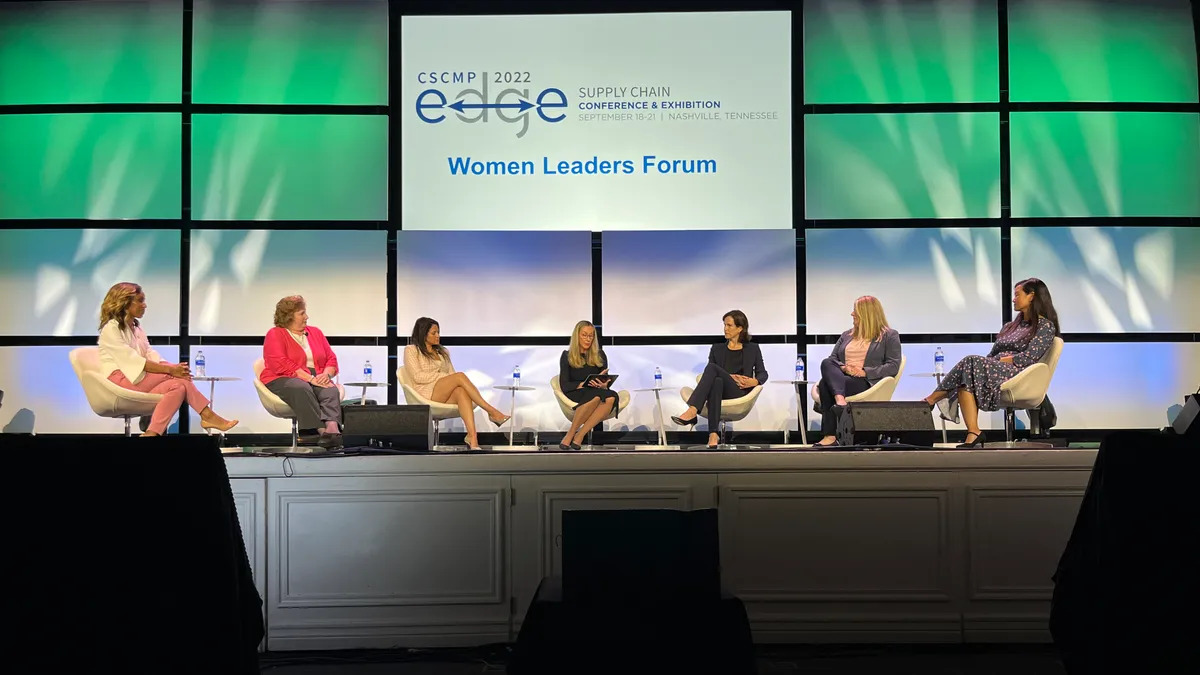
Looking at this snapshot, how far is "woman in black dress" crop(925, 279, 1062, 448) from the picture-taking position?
213 inches

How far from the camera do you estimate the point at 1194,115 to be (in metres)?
7.48

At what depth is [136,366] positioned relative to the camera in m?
5.56

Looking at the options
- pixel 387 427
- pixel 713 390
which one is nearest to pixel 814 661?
pixel 387 427

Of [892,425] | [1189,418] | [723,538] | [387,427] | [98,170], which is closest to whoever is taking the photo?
[1189,418]

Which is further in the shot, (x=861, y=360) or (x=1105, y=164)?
(x=1105, y=164)

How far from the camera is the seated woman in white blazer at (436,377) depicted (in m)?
6.34

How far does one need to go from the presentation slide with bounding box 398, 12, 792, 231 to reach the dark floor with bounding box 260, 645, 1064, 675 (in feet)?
14.3

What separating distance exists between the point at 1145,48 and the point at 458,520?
6.74 metres

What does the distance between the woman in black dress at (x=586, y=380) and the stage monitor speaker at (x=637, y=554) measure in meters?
3.97

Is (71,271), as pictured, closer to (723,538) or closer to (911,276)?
(723,538)

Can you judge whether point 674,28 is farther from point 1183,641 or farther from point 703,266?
point 1183,641

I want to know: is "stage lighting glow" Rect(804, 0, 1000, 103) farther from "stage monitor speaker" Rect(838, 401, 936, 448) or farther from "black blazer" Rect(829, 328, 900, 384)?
"stage monitor speaker" Rect(838, 401, 936, 448)

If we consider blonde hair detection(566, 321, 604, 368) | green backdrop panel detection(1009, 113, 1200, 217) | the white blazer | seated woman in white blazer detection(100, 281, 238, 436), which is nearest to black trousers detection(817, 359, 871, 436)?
blonde hair detection(566, 321, 604, 368)

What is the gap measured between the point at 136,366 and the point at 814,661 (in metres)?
4.08
